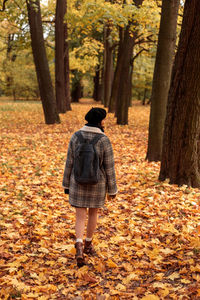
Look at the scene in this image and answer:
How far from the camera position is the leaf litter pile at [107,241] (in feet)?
10.3

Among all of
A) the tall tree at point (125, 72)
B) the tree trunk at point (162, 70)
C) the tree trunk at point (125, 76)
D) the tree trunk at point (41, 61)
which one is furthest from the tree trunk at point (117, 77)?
the tree trunk at point (162, 70)

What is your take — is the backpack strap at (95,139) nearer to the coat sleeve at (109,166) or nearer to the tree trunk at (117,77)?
the coat sleeve at (109,166)

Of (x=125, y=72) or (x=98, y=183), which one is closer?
(x=98, y=183)

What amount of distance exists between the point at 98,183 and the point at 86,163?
0.36 meters

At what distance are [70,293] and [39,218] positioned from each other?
1945mm

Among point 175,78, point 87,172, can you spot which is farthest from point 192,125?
point 87,172

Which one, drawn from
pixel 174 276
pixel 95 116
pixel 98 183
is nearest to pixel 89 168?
pixel 98 183

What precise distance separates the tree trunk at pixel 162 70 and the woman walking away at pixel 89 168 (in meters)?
4.74

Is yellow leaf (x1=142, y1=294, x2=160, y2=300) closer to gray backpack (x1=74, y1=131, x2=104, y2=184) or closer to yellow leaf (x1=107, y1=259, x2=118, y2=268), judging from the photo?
yellow leaf (x1=107, y1=259, x2=118, y2=268)

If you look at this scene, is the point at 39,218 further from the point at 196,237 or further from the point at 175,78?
the point at 175,78

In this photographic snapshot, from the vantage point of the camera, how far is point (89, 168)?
3.14 m

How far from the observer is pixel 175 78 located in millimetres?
5543

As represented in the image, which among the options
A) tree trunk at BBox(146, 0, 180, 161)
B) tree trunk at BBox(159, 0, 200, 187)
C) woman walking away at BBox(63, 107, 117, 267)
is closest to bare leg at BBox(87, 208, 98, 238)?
woman walking away at BBox(63, 107, 117, 267)

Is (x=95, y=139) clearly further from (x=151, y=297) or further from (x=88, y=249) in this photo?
(x=151, y=297)
